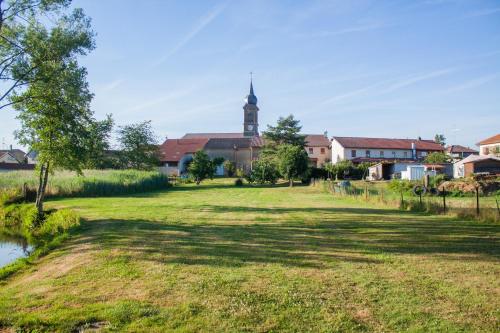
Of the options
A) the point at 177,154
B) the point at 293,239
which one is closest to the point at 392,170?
the point at 177,154

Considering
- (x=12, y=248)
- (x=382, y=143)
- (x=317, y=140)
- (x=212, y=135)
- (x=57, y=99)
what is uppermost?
(x=212, y=135)

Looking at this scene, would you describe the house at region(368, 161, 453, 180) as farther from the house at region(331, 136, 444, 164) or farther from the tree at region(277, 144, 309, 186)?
the tree at region(277, 144, 309, 186)

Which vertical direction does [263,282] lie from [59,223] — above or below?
below

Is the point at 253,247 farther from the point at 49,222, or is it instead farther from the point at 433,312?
the point at 49,222

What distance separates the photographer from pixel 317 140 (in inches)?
3034

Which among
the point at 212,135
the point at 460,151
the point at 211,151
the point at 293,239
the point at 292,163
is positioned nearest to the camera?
the point at 293,239

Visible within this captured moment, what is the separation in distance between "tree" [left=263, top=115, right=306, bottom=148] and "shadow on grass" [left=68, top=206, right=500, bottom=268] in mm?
44165

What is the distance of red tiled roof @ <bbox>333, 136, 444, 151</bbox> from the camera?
66.6 m

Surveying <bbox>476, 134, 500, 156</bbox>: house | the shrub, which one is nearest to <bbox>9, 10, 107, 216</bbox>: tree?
the shrub

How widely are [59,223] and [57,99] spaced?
4839 millimetres

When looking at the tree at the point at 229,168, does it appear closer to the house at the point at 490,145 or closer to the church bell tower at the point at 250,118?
the church bell tower at the point at 250,118

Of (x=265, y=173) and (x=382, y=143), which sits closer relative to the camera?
(x=265, y=173)

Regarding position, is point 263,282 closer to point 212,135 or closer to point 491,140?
point 491,140

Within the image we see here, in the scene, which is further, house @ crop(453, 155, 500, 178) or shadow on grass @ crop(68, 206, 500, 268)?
house @ crop(453, 155, 500, 178)
